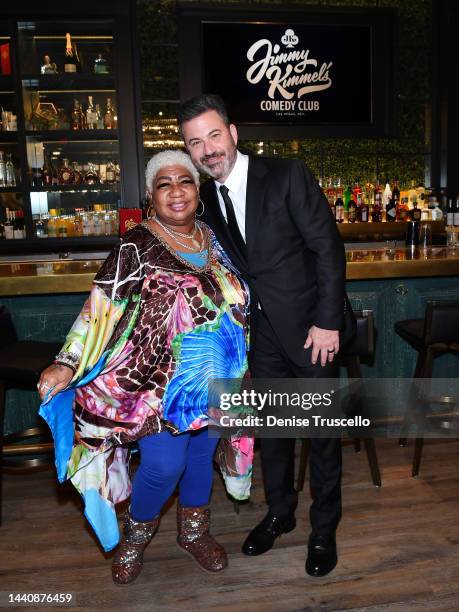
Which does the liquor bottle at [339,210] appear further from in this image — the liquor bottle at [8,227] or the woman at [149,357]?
the woman at [149,357]

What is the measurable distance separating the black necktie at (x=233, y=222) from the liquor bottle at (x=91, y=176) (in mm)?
3504

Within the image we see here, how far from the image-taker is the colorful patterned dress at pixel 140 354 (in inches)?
78.2

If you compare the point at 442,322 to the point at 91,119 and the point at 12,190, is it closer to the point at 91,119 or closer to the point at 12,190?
the point at 91,119

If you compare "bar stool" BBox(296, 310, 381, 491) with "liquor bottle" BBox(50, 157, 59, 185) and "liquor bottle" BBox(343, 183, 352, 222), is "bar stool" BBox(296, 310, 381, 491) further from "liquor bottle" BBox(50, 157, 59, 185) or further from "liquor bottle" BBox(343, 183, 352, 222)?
"liquor bottle" BBox(50, 157, 59, 185)

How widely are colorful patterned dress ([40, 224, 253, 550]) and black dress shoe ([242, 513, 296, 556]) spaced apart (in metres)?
0.52

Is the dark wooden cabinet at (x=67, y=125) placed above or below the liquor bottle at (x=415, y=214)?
above

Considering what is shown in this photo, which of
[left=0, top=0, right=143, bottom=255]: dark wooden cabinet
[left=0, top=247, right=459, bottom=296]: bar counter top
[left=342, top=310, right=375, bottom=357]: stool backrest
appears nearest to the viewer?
[left=342, top=310, right=375, bottom=357]: stool backrest

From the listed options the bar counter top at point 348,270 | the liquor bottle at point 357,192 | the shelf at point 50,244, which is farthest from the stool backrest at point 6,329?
the liquor bottle at point 357,192

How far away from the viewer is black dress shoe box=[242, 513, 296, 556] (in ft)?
7.78

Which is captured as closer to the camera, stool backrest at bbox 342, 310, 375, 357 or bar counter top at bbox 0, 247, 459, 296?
stool backrest at bbox 342, 310, 375, 357

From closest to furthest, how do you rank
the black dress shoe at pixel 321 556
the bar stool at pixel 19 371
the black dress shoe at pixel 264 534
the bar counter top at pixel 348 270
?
the black dress shoe at pixel 321 556
the black dress shoe at pixel 264 534
the bar stool at pixel 19 371
the bar counter top at pixel 348 270

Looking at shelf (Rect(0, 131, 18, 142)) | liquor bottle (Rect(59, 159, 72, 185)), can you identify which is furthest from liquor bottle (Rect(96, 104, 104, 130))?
shelf (Rect(0, 131, 18, 142))

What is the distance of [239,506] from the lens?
9.05ft

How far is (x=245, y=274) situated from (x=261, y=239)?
0.15 metres
